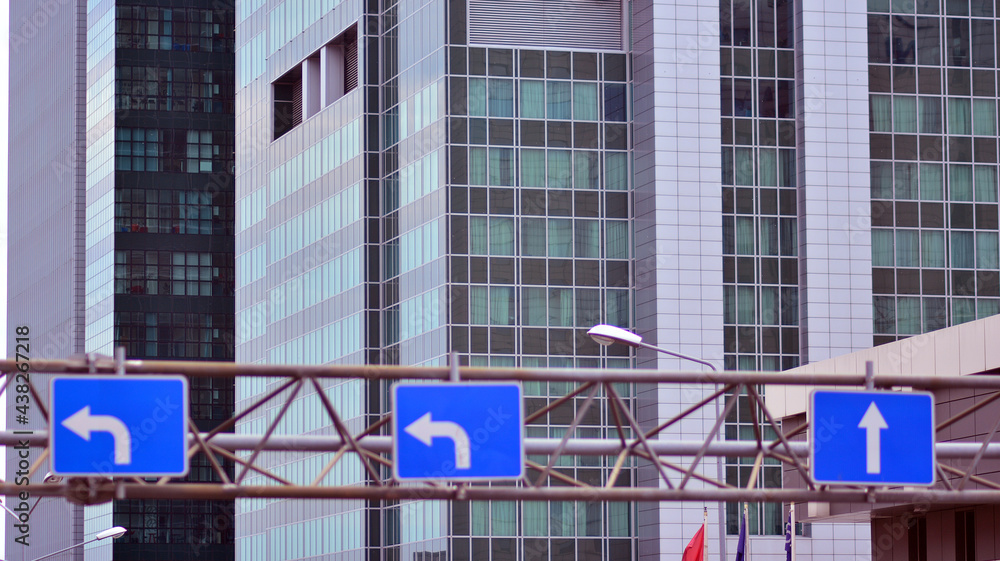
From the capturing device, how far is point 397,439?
59.3ft

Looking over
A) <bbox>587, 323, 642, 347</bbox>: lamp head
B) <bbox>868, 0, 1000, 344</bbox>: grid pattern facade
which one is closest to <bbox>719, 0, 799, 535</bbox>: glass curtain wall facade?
<bbox>868, 0, 1000, 344</bbox>: grid pattern facade

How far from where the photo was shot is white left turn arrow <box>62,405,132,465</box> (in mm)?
17547

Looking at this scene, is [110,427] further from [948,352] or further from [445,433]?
[948,352]

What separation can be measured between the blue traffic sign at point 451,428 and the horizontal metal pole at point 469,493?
233 mm

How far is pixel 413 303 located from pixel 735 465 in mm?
15036

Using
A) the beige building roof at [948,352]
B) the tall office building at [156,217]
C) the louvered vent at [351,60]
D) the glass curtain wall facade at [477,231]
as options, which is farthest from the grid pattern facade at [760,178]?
the tall office building at [156,217]

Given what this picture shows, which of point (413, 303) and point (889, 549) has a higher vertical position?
point (413, 303)

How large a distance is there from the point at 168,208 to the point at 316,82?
43.8 m

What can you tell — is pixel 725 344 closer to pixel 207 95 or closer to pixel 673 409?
pixel 673 409

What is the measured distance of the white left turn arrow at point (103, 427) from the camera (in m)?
17.5

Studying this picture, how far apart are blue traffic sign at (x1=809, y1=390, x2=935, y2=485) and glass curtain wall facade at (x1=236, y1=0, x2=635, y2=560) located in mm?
50838

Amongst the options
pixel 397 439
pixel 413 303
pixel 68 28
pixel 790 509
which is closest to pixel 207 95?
pixel 68 28

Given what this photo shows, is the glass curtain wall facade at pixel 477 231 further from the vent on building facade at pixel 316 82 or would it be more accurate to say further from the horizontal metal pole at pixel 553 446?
the horizontal metal pole at pixel 553 446

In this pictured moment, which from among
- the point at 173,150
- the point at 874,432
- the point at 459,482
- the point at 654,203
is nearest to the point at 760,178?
the point at 654,203
